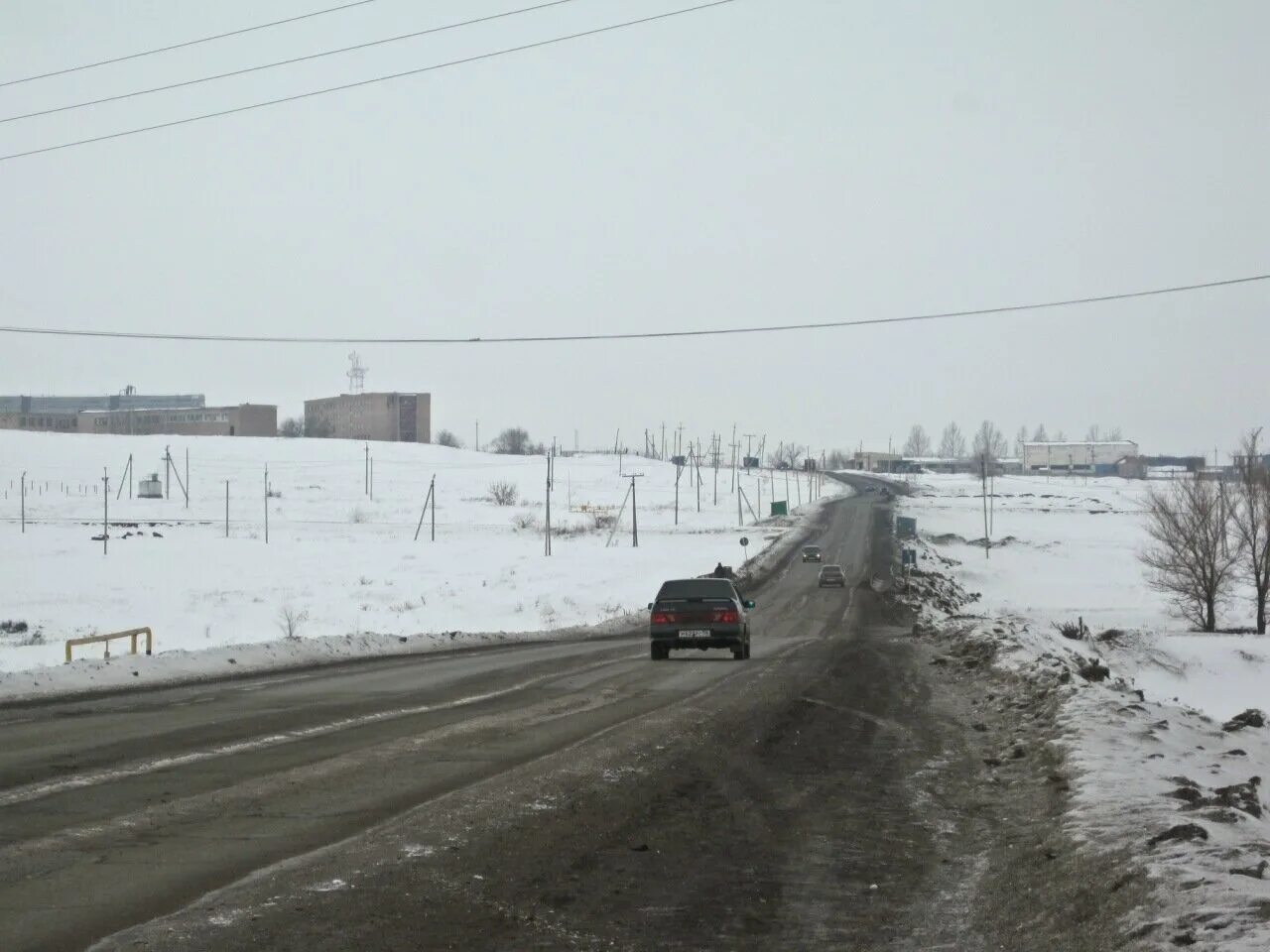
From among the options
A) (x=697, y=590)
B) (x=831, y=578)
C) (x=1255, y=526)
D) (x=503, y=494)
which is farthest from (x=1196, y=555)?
(x=503, y=494)

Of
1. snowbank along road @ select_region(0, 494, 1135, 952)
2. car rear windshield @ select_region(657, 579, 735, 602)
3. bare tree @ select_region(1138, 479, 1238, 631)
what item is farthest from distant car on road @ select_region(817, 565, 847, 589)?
snowbank along road @ select_region(0, 494, 1135, 952)

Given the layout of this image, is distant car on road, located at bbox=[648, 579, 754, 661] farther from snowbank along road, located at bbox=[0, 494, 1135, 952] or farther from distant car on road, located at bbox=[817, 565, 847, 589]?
distant car on road, located at bbox=[817, 565, 847, 589]

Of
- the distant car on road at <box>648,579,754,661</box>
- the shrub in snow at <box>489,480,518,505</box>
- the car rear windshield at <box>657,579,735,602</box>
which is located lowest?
the distant car on road at <box>648,579,754,661</box>

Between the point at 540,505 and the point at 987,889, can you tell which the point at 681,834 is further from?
the point at 540,505

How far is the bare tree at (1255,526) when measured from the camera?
71938mm

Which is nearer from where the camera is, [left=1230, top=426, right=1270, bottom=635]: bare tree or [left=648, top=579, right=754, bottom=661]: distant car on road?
[left=648, top=579, right=754, bottom=661]: distant car on road

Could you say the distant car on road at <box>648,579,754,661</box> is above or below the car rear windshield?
below

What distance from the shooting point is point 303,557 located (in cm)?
8038

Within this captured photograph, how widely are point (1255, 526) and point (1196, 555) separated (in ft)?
12.1

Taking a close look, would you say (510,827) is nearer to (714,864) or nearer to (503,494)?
(714,864)

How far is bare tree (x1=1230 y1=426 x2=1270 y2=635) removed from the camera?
7194cm

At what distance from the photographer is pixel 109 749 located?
42.1 feet

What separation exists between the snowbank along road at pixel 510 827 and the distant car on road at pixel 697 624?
1074 centimetres

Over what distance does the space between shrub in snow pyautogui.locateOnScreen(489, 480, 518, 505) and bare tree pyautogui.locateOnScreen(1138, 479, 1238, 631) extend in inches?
3240
